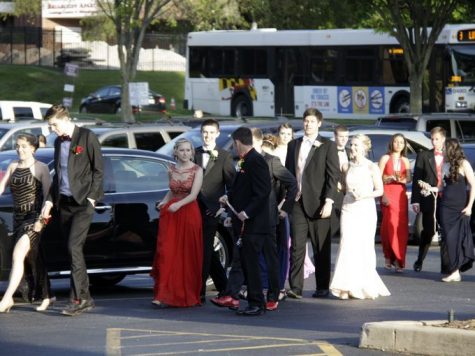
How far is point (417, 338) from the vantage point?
31.0 feet

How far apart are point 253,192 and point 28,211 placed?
2.14 meters

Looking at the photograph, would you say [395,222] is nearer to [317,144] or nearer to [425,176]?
[425,176]

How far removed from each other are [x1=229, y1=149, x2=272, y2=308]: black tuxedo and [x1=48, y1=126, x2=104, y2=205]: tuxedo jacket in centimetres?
129

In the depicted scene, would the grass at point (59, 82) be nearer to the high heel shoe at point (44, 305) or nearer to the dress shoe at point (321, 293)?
the dress shoe at point (321, 293)

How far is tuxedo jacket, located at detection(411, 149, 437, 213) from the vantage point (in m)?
16.1

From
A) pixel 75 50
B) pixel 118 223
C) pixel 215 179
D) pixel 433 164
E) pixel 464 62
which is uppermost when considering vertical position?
pixel 75 50

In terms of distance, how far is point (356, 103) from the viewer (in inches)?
1631

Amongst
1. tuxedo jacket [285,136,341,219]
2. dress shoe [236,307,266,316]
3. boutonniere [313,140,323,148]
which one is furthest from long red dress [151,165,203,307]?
boutonniere [313,140,323,148]

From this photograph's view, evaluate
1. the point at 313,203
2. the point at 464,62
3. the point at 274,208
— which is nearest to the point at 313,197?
the point at 313,203

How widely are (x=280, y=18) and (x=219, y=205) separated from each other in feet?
135

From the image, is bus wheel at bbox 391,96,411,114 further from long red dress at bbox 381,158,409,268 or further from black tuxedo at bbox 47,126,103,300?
black tuxedo at bbox 47,126,103,300

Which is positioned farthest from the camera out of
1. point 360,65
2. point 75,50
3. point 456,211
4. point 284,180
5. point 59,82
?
point 75,50

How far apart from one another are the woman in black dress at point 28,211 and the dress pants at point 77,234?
0.81 feet

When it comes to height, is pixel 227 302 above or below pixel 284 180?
below
